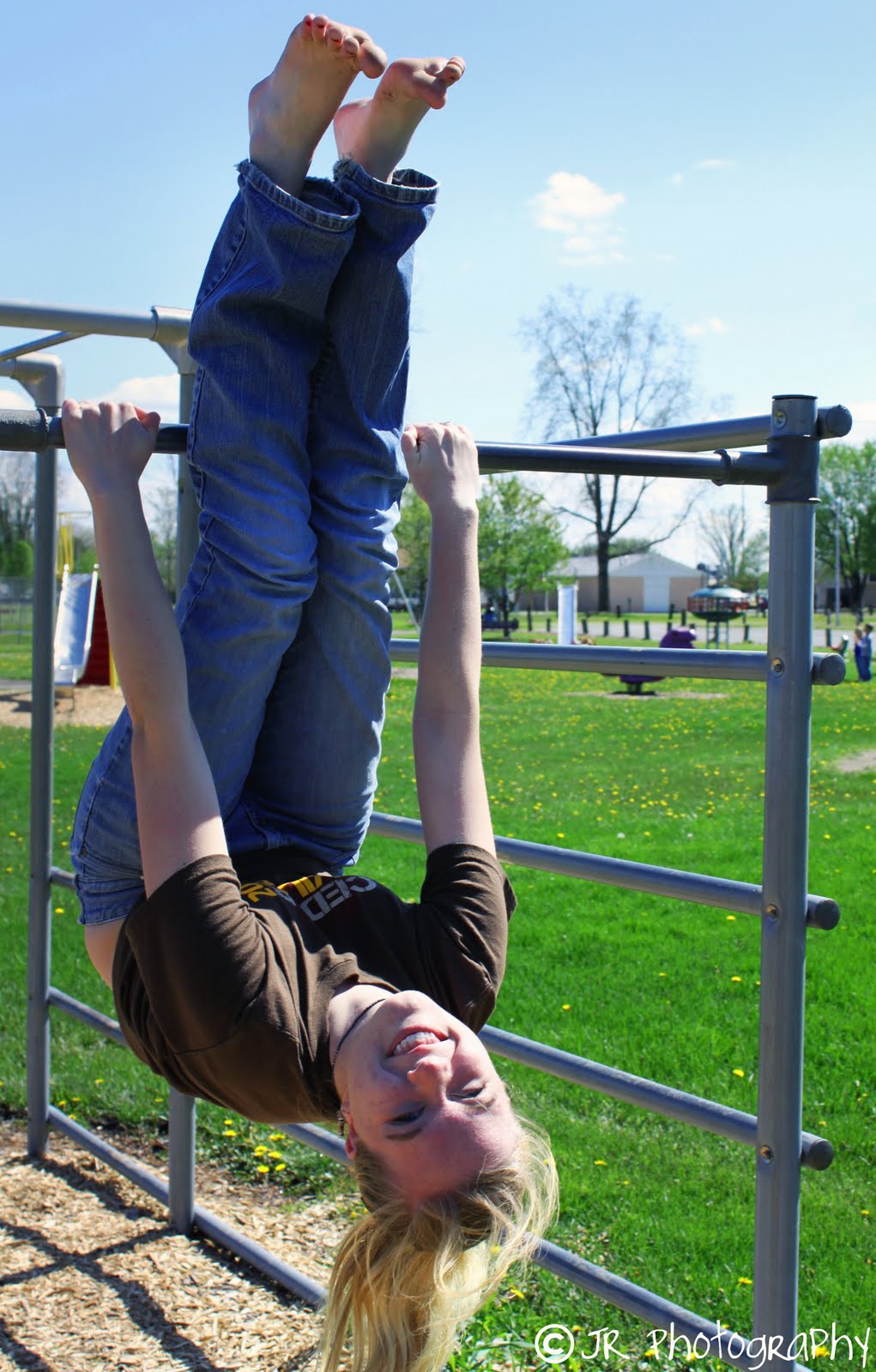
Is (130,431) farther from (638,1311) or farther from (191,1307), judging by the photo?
(191,1307)

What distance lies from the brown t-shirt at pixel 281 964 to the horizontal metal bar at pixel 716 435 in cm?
77

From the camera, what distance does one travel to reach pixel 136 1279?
278cm

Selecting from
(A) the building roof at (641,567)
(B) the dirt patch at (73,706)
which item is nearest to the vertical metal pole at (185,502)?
(B) the dirt patch at (73,706)

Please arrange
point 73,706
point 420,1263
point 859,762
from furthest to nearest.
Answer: point 73,706 < point 859,762 < point 420,1263

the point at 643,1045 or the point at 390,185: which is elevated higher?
the point at 390,185

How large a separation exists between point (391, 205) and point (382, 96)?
0.15 m

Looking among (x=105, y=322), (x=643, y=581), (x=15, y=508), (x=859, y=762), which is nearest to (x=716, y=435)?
(x=105, y=322)

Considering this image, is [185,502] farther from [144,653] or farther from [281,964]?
[281,964]

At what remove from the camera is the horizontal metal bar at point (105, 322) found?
2.79 metres

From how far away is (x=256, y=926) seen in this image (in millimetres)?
1586

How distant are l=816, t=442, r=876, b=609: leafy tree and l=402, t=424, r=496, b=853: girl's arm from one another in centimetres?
5331

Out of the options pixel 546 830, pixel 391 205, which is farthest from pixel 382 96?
pixel 546 830

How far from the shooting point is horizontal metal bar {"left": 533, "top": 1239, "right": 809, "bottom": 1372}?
1.84 m

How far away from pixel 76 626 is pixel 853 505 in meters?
44.6
